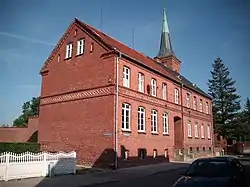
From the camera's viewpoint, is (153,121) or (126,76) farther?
(153,121)

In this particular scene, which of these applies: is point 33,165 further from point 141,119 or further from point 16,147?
point 141,119

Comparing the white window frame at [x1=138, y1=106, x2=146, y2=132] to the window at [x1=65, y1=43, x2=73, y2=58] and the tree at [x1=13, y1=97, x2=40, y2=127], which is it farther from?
the tree at [x1=13, y1=97, x2=40, y2=127]

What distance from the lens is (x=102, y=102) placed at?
2320 centimetres

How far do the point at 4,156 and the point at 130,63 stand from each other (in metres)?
13.8

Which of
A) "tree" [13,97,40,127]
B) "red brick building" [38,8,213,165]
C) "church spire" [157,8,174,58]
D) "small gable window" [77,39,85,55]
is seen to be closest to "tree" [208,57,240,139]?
"church spire" [157,8,174,58]

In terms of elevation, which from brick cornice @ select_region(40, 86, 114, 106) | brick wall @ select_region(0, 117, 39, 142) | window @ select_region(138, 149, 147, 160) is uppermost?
brick cornice @ select_region(40, 86, 114, 106)

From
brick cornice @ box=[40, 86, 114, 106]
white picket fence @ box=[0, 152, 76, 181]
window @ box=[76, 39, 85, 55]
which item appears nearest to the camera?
white picket fence @ box=[0, 152, 76, 181]

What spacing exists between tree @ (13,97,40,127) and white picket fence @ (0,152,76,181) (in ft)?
217

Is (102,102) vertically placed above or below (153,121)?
above

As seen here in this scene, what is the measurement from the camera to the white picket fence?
14500 mm

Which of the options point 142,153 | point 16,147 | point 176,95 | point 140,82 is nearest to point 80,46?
point 140,82

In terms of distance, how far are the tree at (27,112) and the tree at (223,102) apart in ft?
169

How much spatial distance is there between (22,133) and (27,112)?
208 ft

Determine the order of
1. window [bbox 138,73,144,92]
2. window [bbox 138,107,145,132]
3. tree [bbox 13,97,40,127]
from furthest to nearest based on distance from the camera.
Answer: tree [bbox 13,97,40,127], window [bbox 138,73,144,92], window [bbox 138,107,145,132]
